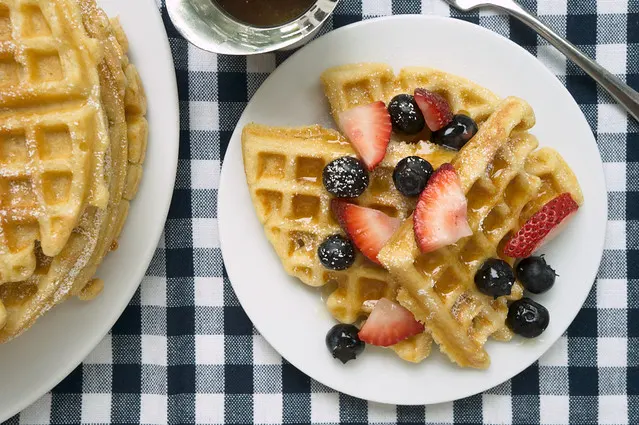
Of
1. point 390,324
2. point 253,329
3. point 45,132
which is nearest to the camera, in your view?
point 45,132

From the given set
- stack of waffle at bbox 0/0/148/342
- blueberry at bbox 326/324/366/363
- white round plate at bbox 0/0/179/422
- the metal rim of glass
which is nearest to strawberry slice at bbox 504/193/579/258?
blueberry at bbox 326/324/366/363

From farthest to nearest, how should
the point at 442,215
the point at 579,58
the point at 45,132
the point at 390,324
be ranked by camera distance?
the point at 579,58 < the point at 390,324 < the point at 442,215 < the point at 45,132

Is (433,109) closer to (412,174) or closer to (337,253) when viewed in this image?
(412,174)

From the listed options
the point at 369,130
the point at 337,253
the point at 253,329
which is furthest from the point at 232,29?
the point at 253,329

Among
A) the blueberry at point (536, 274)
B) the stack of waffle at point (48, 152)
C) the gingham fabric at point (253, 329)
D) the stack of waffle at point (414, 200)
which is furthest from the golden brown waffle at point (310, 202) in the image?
the stack of waffle at point (48, 152)

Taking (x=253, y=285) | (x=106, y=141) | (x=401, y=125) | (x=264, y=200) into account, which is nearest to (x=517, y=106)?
(x=401, y=125)

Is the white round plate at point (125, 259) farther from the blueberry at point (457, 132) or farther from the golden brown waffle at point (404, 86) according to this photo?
the blueberry at point (457, 132)

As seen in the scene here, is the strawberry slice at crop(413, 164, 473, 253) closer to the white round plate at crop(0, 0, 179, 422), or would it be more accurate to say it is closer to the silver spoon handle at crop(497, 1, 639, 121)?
the silver spoon handle at crop(497, 1, 639, 121)

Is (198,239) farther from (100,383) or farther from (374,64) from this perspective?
(374,64)
